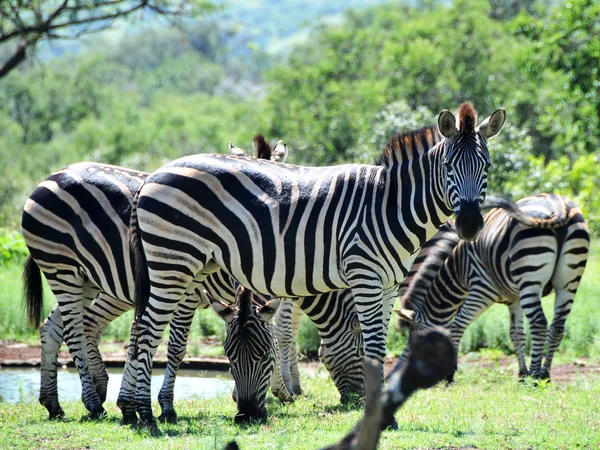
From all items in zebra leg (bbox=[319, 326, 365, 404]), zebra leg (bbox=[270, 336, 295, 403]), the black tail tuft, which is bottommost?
zebra leg (bbox=[270, 336, 295, 403])

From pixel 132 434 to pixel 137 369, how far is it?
84 cm

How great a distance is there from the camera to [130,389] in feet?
26.0

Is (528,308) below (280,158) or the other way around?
below

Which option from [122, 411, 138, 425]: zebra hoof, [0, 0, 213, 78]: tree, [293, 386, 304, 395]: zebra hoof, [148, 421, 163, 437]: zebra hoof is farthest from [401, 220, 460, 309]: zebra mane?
[0, 0, 213, 78]: tree

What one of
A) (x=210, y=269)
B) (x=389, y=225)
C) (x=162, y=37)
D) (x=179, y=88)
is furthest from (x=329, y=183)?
(x=162, y=37)

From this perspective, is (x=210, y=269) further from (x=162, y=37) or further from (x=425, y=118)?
(x=162, y=37)

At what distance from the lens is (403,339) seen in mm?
13555

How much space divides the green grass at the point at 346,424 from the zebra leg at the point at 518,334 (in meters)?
1.53

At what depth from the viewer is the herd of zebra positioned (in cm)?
753

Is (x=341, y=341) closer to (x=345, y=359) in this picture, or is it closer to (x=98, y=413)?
(x=345, y=359)

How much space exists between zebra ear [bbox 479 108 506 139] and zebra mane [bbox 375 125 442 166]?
473mm

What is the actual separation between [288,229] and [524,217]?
3.97m

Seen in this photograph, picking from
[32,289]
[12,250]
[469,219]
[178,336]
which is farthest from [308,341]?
[12,250]

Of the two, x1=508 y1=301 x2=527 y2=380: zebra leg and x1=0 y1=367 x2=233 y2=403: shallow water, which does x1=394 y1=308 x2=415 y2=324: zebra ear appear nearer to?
x1=508 y1=301 x2=527 y2=380: zebra leg
